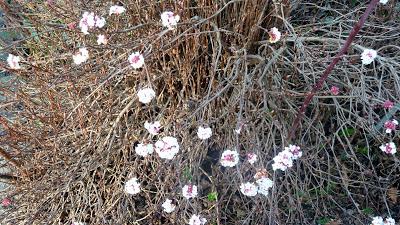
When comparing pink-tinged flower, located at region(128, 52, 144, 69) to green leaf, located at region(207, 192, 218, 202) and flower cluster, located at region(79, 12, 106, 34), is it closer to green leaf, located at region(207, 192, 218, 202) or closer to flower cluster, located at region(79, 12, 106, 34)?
flower cluster, located at region(79, 12, 106, 34)

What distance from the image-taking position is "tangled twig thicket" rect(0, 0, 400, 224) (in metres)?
2.18

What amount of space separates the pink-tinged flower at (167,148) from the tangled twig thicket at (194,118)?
0.16 m

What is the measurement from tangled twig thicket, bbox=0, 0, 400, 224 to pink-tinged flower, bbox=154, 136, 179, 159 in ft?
0.52

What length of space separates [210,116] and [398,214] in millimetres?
1019

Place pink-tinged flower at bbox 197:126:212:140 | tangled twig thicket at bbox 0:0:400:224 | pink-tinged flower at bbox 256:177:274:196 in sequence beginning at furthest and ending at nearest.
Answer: tangled twig thicket at bbox 0:0:400:224, pink-tinged flower at bbox 197:126:212:140, pink-tinged flower at bbox 256:177:274:196

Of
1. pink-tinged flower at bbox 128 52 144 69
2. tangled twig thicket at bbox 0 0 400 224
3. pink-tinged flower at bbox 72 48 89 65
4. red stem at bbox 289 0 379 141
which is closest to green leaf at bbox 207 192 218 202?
tangled twig thicket at bbox 0 0 400 224

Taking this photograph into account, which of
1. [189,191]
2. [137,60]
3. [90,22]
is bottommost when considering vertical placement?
[189,191]

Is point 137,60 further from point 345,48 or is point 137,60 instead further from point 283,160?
point 345,48

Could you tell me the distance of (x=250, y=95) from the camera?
2209 millimetres

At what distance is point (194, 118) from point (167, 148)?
31 centimetres

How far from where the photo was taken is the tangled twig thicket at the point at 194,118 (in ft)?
7.14

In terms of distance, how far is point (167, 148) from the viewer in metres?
1.92

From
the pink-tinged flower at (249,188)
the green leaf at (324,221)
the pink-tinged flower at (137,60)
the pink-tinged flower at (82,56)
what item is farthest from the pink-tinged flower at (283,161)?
the pink-tinged flower at (82,56)

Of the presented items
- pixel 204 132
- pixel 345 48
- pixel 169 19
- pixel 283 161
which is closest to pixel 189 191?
pixel 204 132
